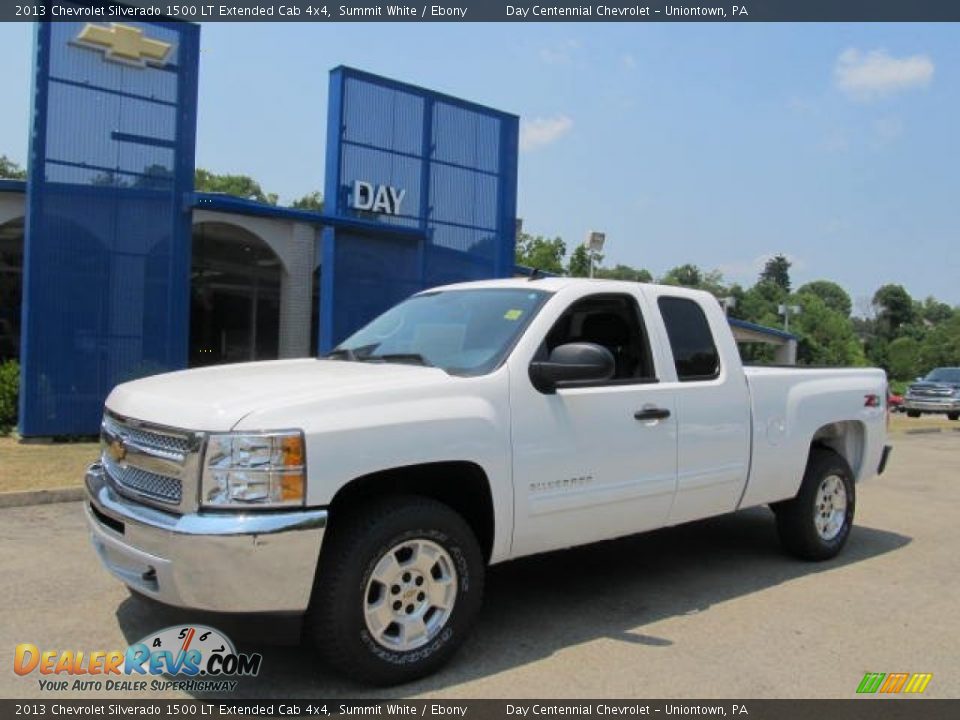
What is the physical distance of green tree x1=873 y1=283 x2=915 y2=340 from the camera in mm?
125119

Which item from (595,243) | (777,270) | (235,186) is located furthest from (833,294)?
(595,243)

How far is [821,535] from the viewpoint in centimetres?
632

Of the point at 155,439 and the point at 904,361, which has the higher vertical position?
the point at 155,439

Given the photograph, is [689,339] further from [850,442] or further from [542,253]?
[542,253]

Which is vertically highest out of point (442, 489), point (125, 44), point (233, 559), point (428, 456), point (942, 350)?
point (125, 44)

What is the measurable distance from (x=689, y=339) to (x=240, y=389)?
9.47 ft

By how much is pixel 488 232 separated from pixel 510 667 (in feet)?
42.4

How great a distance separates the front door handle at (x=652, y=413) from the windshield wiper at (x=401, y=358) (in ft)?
4.09

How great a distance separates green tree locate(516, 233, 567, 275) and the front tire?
32.0 meters

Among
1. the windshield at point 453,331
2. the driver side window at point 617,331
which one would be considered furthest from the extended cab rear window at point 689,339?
the windshield at point 453,331

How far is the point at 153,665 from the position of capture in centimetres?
408

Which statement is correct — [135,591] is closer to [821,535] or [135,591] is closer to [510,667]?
[510,667]

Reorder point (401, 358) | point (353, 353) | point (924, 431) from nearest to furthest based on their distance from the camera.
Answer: point (401, 358), point (353, 353), point (924, 431)

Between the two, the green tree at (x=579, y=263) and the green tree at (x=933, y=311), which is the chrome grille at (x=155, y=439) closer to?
the green tree at (x=579, y=263)
